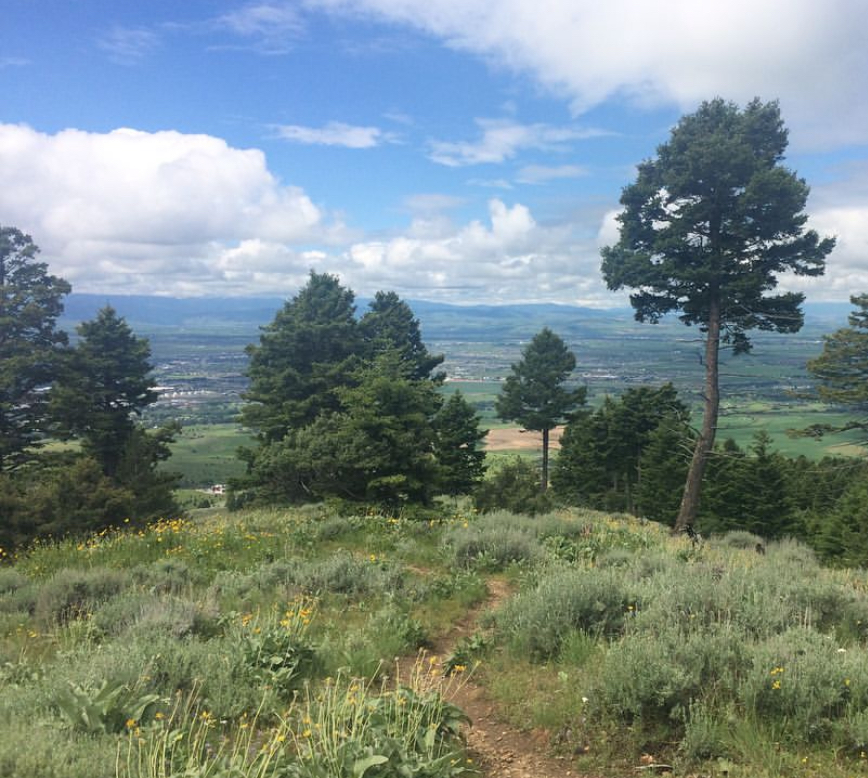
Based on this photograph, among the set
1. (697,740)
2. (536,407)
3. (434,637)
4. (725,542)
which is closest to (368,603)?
(434,637)

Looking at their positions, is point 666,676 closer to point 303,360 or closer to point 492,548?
point 492,548

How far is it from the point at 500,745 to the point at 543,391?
3371 centimetres

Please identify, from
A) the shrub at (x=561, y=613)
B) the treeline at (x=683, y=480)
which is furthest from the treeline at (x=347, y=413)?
the shrub at (x=561, y=613)

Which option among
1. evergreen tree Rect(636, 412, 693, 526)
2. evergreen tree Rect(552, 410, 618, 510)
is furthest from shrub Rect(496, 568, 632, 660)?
evergreen tree Rect(552, 410, 618, 510)

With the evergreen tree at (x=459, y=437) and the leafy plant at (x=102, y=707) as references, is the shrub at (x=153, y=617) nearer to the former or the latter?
the leafy plant at (x=102, y=707)

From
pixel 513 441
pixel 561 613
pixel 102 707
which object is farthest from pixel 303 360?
pixel 513 441

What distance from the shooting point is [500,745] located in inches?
150

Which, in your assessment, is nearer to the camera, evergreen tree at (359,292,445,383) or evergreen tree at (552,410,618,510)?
evergreen tree at (359,292,445,383)

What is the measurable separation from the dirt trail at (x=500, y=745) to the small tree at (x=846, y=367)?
21.5 metres

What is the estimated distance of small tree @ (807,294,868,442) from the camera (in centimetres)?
2084

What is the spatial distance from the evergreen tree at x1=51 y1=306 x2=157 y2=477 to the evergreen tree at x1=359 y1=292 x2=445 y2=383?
1180cm

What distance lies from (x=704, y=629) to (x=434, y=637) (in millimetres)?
2555

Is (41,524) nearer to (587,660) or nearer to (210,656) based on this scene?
(210,656)

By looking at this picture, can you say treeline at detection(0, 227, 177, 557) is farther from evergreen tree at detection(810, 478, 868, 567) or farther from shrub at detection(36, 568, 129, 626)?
evergreen tree at detection(810, 478, 868, 567)
